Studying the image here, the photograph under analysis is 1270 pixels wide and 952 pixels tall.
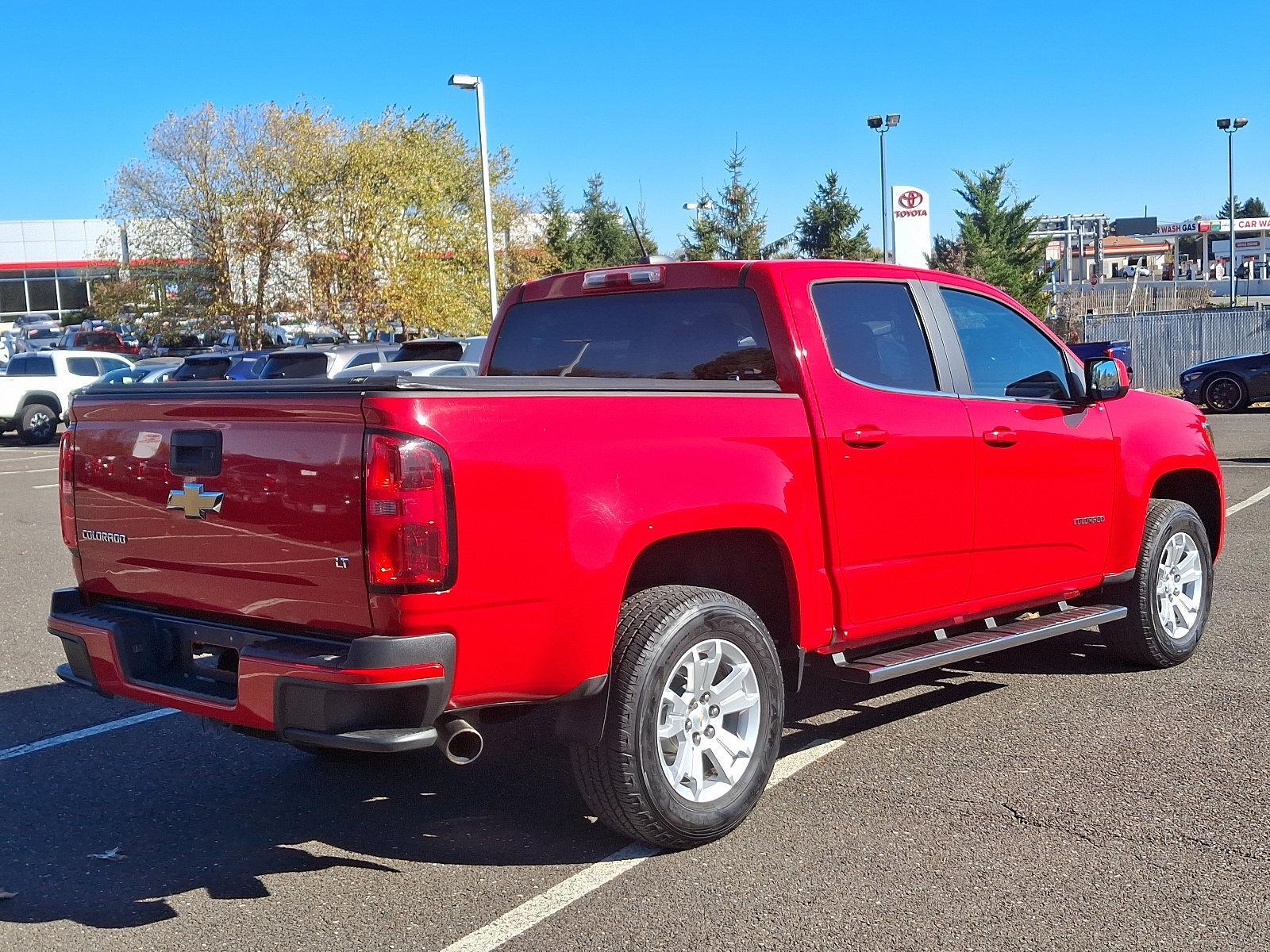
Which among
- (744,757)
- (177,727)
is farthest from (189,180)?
(744,757)

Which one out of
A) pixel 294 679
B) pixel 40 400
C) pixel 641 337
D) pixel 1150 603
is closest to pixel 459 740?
pixel 294 679

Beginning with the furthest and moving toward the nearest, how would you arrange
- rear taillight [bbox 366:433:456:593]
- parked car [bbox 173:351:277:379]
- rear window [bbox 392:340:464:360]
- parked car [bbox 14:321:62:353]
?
parked car [bbox 14:321:62:353]
parked car [bbox 173:351:277:379]
rear window [bbox 392:340:464:360]
rear taillight [bbox 366:433:456:593]

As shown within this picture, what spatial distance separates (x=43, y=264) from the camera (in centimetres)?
7375

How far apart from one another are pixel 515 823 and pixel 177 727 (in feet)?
7.14

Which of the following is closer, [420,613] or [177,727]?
[420,613]

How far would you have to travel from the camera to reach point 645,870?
420 centimetres

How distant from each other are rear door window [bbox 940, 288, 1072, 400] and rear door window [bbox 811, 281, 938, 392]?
0.29 metres

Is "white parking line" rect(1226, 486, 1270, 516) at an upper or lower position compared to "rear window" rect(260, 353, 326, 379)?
lower

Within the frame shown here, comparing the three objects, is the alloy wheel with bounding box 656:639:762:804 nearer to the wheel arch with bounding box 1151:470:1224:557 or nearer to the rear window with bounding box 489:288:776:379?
the rear window with bounding box 489:288:776:379

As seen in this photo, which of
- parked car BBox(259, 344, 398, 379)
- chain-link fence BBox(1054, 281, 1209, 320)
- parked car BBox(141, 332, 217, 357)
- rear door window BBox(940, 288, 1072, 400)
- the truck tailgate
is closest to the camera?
the truck tailgate

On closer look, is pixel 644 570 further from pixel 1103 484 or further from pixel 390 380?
pixel 1103 484

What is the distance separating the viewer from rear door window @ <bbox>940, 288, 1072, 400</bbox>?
572cm

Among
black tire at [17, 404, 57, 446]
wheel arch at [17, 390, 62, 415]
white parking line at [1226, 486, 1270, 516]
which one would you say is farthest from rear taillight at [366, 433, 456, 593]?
wheel arch at [17, 390, 62, 415]

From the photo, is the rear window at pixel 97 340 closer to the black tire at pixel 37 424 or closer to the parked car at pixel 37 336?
the parked car at pixel 37 336
